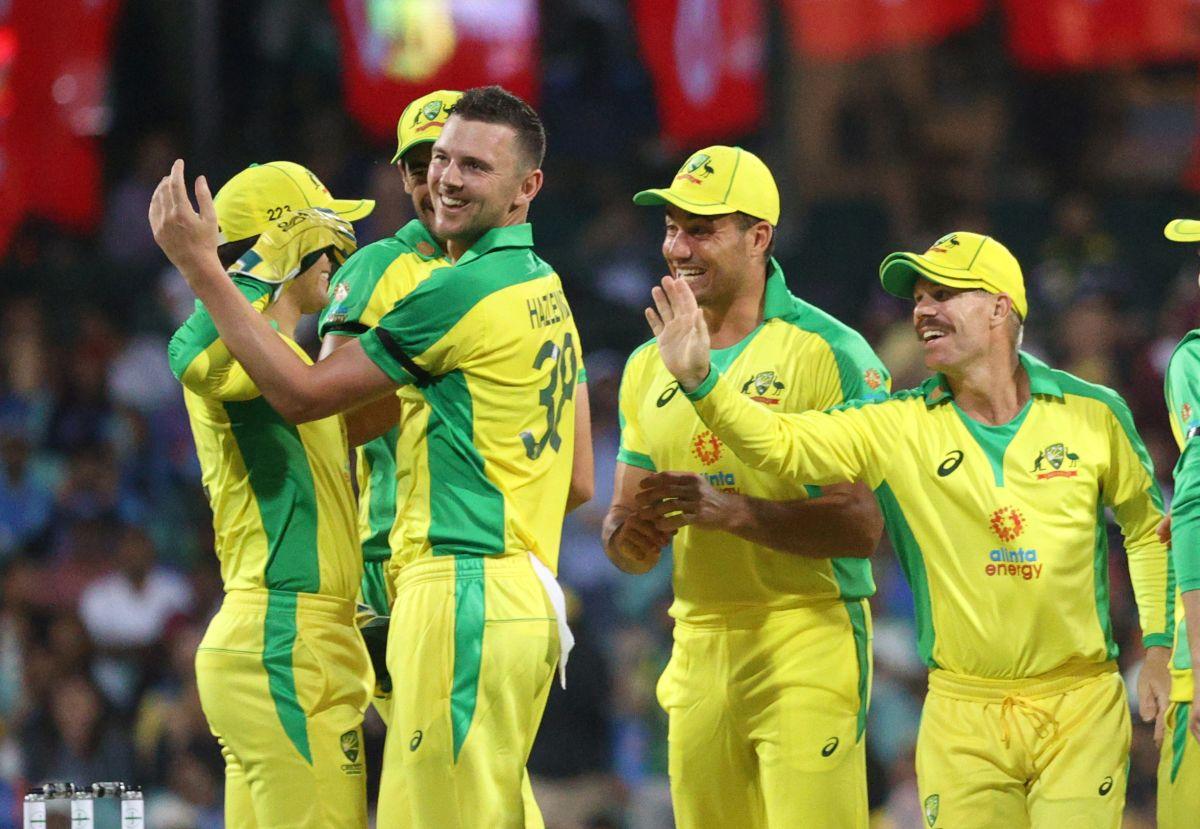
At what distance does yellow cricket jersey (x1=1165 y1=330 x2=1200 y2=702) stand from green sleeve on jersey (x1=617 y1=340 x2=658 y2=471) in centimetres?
145

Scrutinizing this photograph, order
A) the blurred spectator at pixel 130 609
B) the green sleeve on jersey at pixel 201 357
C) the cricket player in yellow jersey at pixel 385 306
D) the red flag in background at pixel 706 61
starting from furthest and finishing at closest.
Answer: the red flag in background at pixel 706 61 → the blurred spectator at pixel 130 609 → the cricket player in yellow jersey at pixel 385 306 → the green sleeve on jersey at pixel 201 357

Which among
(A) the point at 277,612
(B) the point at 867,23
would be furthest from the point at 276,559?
(B) the point at 867,23

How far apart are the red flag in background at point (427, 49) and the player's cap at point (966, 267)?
638cm

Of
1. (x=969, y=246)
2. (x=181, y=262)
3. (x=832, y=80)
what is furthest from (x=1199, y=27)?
(x=181, y=262)

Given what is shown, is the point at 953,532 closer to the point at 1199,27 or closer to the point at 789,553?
the point at 789,553

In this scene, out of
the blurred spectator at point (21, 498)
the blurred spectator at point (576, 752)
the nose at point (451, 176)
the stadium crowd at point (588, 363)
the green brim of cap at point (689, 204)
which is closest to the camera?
the nose at point (451, 176)

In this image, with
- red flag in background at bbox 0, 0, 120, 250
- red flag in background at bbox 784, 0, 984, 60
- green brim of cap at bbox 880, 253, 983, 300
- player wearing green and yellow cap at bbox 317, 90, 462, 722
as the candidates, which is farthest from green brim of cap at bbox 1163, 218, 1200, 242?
red flag in background at bbox 0, 0, 120, 250

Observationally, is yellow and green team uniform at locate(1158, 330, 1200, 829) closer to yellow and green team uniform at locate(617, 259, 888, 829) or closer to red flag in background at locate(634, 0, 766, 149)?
yellow and green team uniform at locate(617, 259, 888, 829)

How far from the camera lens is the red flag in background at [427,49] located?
430 inches

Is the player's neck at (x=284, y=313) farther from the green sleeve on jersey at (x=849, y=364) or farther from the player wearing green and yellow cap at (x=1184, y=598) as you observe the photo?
the player wearing green and yellow cap at (x=1184, y=598)

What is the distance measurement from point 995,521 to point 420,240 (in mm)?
1834

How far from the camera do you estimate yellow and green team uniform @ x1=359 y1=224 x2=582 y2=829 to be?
409cm

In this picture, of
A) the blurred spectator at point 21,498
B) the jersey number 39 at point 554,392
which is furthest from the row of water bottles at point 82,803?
the blurred spectator at point 21,498

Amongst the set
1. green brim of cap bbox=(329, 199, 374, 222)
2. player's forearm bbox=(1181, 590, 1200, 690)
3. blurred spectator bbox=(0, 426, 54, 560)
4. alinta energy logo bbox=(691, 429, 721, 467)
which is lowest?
blurred spectator bbox=(0, 426, 54, 560)
